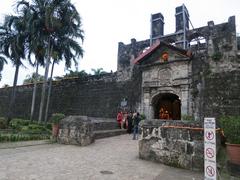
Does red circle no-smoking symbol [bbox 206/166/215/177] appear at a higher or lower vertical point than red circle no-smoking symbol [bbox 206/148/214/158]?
lower

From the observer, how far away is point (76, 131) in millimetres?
7922

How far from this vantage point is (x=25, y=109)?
2114cm

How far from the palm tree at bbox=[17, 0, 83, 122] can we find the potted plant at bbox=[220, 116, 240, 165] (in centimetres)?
1258

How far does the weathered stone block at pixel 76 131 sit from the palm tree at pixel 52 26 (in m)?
7.48

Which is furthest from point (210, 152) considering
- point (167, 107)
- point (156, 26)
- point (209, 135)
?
point (156, 26)

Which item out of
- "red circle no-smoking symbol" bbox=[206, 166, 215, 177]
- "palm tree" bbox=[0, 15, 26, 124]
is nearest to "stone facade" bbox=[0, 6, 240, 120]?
"palm tree" bbox=[0, 15, 26, 124]

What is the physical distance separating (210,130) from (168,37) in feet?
40.0

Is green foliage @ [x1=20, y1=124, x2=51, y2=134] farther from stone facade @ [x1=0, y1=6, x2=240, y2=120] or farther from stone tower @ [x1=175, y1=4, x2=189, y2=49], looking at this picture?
stone tower @ [x1=175, y1=4, x2=189, y2=49]

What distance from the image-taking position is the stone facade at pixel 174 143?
4.89 metres

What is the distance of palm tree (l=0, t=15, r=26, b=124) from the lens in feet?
53.8

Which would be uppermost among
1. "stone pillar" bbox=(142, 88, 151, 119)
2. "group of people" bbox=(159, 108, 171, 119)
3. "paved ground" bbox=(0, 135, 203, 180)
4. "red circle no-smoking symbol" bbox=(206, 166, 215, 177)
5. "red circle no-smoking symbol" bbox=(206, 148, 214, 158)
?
"stone pillar" bbox=(142, 88, 151, 119)

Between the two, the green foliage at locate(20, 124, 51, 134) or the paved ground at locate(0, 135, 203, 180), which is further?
the green foliage at locate(20, 124, 51, 134)

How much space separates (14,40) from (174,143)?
1567cm

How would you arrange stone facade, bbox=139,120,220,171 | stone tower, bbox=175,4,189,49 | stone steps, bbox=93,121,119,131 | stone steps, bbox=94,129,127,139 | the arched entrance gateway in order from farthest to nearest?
the arched entrance gateway < stone tower, bbox=175,4,189,49 < stone steps, bbox=93,121,119,131 < stone steps, bbox=94,129,127,139 < stone facade, bbox=139,120,220,171
